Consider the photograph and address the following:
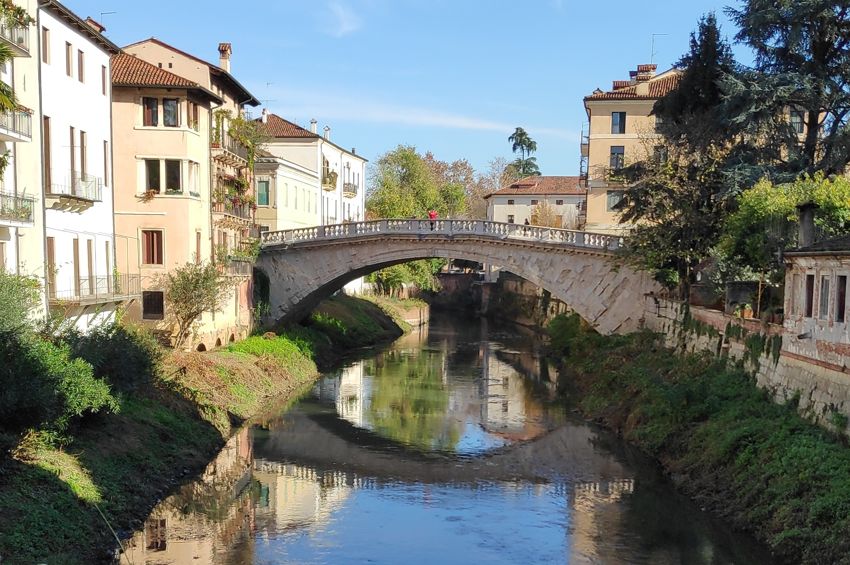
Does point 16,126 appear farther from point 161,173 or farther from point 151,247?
point 151,247

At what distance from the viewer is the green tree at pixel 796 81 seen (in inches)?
1260

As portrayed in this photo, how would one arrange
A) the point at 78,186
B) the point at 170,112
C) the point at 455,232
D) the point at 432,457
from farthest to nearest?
the point at 455,232 → the point at 170,112 → the point at 432,457 → the point at 78,186

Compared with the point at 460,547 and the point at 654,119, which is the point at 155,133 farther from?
the point at 654,119

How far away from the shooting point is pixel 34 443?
18750 mm

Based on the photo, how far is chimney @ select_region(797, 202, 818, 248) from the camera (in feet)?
75.8

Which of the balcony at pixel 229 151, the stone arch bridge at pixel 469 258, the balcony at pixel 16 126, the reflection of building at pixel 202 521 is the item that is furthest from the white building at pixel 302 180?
the reflection of building at pixel 202 521

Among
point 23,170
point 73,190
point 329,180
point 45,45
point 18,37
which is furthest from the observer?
point 329,180

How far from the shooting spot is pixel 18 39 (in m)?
22.8

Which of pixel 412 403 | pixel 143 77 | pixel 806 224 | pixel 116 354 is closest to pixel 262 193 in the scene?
pixel 143 77

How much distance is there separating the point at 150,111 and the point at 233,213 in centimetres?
796

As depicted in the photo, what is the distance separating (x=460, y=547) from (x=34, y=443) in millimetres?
10035

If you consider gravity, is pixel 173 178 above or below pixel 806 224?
above

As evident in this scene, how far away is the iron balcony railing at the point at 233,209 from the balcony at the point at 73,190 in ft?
30.6

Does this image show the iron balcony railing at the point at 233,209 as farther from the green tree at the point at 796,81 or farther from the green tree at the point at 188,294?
the green tree at the point at 796,81
